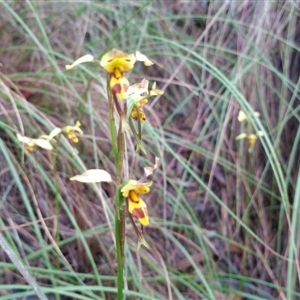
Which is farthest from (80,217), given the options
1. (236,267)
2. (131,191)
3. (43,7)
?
(43,7)

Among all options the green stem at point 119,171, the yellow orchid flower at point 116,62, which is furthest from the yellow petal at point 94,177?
the yellow orchid flower at point 116,62

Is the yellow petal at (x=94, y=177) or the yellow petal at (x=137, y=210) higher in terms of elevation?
the yellow petal at (x=94, y=177)

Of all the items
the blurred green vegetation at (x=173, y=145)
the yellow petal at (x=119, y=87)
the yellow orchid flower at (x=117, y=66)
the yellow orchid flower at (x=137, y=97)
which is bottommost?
the blurred green vegetation at (x=173, y=145)

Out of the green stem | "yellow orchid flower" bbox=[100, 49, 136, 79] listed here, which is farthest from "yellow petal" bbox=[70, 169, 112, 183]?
"yellow orchid flower" bbox=[100, 49, 136, 79]

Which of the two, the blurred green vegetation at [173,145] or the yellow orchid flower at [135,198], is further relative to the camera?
the blurred green vegetation at [173,145]

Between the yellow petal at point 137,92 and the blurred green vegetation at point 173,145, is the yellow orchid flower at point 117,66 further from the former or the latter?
the blurred green vegetation at point 173,145

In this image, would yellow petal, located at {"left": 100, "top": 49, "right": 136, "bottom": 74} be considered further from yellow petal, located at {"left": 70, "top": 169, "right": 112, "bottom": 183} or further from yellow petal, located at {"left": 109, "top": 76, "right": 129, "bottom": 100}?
yellow petal, located at {"left": 70, "top": 169, "right": 112, "bottom": 183}

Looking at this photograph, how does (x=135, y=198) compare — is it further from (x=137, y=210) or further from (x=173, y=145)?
(x=173, y=145)

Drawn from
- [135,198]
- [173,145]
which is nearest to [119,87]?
[135,198]

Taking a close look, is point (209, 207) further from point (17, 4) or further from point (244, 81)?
point (17, 4)
